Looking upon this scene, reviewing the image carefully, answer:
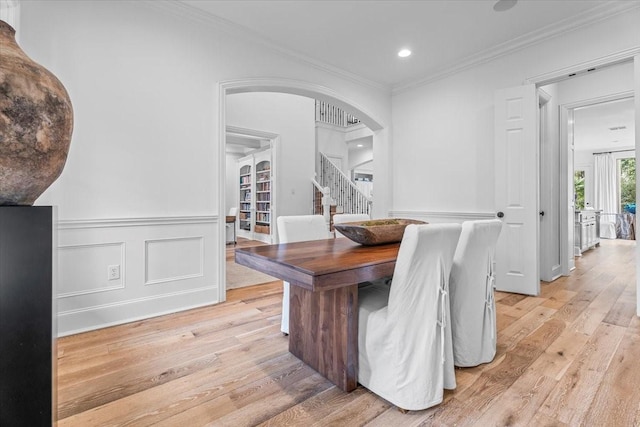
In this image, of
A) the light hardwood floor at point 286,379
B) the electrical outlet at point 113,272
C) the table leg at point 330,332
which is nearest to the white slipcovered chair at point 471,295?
the light hardwood floor at point 286,379

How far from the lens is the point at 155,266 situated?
271 centimetres

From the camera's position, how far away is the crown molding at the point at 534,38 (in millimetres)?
2758

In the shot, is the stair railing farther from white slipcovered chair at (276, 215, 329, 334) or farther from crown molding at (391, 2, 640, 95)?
white slipcovered chair at (276, 215, 329, 334)

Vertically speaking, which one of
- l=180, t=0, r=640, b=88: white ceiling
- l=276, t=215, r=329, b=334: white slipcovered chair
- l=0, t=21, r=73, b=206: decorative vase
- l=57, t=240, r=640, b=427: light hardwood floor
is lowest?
l=57, t=240, r=640, b=427: light hardwood floor

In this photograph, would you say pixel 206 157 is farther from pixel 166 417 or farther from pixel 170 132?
pixel 166 417

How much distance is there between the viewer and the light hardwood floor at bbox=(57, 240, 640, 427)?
4.71ft

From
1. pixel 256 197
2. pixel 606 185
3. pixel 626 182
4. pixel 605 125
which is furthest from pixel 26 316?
pixel 626 182

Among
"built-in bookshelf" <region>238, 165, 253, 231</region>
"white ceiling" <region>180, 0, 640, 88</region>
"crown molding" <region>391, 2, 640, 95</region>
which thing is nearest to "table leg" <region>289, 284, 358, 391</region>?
"white ceiling" <region>180, 0, 640, 88</region>

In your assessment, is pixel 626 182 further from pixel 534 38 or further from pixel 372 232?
pixel 372 232

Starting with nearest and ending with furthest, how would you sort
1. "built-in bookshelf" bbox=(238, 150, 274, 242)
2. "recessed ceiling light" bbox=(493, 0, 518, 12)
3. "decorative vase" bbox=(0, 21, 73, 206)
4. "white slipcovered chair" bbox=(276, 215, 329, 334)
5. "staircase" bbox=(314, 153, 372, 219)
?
"decorative vase" bbox=(0, 21, 73, 206), "white slipcovered chair" bbox=(276, 215, 329, 334), "recessed ceiling light" bbox=(493, 0, 518, 12), "staircase" bbox=(314, 153, 372, 219), "built-in bookshelf" bbox=(238, 150, 274, 242)

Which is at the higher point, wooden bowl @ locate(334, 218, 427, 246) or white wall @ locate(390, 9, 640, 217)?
white wall @ locate(390, 9, 640, 217)

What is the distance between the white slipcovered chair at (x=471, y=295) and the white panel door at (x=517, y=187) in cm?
177

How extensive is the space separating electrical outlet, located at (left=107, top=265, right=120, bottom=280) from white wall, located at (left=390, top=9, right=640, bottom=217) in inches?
139

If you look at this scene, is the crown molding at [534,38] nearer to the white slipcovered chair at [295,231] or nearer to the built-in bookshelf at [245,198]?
the white slipcovered chair at [295,231]
